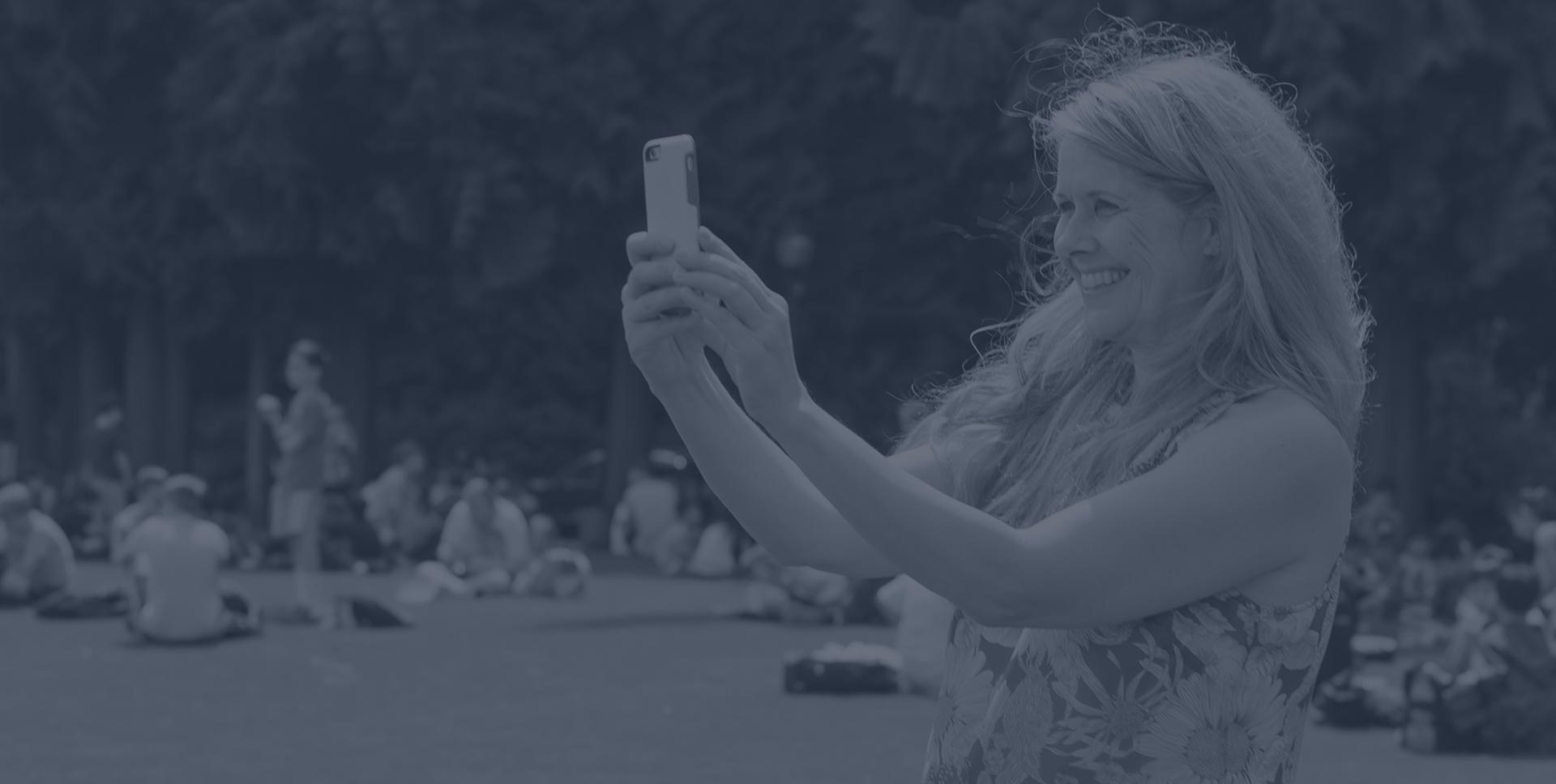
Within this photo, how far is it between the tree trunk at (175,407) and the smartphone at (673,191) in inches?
1125

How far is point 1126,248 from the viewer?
7.56 ft

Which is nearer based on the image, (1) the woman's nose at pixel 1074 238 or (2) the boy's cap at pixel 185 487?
(1) the woman's nose at pixel 1074 238

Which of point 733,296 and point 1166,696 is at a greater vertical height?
point 733,296

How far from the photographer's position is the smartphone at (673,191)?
7.30ft

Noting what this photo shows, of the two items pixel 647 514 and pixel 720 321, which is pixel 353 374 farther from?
pixel 720 321

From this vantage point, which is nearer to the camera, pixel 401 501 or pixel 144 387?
pixel 401 501

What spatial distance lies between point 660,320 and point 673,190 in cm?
13

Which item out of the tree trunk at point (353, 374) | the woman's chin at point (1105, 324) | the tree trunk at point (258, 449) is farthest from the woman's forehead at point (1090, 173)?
the tree trunk at point (258, 449)

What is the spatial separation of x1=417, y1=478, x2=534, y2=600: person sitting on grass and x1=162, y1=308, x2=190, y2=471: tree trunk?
411 inches

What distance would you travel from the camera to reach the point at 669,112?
24953 millimetres

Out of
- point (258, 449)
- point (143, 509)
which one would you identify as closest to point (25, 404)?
point (258, 449)

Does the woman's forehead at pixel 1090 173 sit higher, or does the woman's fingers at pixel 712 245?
the woman's forehead at pixel 1090 173

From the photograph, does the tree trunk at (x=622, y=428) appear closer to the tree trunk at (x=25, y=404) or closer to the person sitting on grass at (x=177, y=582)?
the tree trunk at (x=25, y=404)

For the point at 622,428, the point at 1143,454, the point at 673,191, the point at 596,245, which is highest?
the point at 596,245
